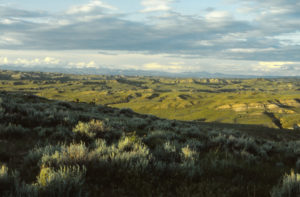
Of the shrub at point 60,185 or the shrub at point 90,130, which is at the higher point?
the shrub at point 60,185

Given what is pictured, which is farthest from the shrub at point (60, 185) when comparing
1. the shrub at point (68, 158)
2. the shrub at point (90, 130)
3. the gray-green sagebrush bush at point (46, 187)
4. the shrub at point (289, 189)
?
the shrub at point (90, 130)

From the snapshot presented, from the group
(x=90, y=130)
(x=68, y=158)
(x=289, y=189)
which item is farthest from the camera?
(x=90, y=130)

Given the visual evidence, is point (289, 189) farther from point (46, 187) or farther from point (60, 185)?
point (46, 187)

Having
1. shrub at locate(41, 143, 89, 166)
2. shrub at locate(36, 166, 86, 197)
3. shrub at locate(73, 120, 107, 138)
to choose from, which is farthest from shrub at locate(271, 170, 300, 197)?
shrub at locate(73, 120, 107, 138)

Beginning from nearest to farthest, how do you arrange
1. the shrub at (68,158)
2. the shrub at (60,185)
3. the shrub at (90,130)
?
1. the shrub at (60,185)
2. the shrub at (68,158)
3. the shrub at (90,130)

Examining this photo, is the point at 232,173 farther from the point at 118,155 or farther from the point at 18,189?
the point at 18,189

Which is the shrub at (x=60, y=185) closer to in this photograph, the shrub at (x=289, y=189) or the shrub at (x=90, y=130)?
the shrub at (x=289, y=189)

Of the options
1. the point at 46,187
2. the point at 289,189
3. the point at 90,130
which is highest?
the point at 46,187

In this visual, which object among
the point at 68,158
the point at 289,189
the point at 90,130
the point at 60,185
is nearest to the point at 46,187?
the point at 60,185

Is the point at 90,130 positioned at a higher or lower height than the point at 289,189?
lower

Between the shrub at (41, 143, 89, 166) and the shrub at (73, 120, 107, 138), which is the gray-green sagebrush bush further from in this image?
the shrub at (73, 120, 107, 138)

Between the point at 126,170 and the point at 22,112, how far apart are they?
9530mm

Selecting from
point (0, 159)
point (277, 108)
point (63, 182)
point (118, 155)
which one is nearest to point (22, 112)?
point (0, 159)

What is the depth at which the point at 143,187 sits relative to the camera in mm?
4836
